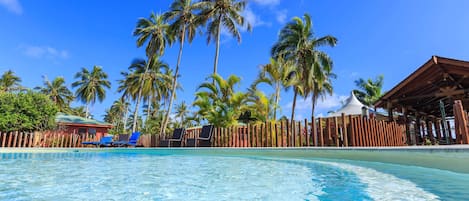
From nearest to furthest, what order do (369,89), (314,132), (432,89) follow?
(314,132) < (432,89) < (369,89)

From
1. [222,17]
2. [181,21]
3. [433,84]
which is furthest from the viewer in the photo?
[181,21]

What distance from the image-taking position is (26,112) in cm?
1537

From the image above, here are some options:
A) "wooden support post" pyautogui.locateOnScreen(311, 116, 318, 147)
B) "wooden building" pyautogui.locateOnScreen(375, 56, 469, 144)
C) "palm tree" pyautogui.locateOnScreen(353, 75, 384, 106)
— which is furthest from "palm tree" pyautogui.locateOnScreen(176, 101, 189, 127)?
"wooden support post" pyautogui.locateOnScreen(311, 116, 318, 147)

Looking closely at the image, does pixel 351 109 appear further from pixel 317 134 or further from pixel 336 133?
pixel 336 133

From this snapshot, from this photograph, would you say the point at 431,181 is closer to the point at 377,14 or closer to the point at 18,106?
the point at 377,14

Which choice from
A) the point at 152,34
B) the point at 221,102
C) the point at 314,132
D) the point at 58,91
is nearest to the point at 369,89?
the point at 221,102

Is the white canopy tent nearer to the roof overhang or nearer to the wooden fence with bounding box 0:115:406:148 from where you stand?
the roof overhang

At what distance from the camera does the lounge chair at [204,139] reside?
11.7 meters

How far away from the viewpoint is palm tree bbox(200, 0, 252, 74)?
63.2 feet

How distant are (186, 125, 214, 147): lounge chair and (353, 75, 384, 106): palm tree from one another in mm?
22499

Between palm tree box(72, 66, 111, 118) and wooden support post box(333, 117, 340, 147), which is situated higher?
palm tree box(72, 66, 111, 118)

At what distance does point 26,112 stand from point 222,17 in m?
13.6

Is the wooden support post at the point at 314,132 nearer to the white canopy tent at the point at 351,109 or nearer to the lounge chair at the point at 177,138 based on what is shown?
the lounge chair at the point at 177,138

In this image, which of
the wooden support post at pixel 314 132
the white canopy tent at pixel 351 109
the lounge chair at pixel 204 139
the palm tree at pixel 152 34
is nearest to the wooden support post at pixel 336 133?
the wooden support post at pixel 314 132
